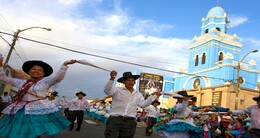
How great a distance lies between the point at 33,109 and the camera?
16.3 ft

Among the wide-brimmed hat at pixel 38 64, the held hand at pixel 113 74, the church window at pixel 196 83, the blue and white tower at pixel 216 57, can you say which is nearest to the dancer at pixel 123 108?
the held hand at pixel 113 74

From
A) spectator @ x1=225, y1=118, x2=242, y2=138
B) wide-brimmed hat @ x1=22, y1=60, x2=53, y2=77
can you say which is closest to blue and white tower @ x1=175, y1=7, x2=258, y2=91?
spectator @ x1=225, y1=118, x2=242, y2=138

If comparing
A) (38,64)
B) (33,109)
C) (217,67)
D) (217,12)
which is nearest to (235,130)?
(38,64)

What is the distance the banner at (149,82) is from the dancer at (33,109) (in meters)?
43.5

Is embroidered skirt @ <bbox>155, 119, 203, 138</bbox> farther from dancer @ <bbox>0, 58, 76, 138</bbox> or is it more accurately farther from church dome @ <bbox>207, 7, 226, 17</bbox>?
church dome @ <bbox>207, 7, 226, 17</bbox>

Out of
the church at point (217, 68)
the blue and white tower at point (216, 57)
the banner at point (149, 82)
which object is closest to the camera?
the church at point (217, 68)

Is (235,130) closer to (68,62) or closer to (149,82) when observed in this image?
(68,62)

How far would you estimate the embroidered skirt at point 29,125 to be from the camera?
472 cm

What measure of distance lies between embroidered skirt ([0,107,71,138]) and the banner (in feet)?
143

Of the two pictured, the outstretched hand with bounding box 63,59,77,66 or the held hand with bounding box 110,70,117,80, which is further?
the held hand with bounding box 110,70,117,80

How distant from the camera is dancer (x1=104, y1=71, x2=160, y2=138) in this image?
20.2 ft

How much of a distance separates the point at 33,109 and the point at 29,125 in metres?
0.28

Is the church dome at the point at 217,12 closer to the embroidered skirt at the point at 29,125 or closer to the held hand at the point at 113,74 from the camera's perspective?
the held hand at the point at 113,74

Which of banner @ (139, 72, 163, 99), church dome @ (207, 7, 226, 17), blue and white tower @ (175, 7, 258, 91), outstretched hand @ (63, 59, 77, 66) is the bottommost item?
outstretched hand @ (63, 59, 77, 66)
